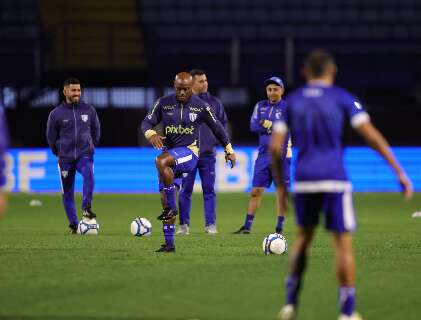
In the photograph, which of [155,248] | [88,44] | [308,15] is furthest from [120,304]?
[308,15]

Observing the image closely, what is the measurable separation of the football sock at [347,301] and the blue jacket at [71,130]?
8.07 metres

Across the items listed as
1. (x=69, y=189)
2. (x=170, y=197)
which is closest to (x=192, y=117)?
(x=170, y=197)

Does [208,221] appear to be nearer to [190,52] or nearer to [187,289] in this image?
[187,289]

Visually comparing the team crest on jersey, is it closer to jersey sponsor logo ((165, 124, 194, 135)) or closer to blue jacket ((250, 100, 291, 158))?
jersey sponsor logo ((165, 124, 194, 135))

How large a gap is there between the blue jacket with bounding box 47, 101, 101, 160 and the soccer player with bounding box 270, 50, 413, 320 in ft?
25.2

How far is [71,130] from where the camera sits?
14.3m

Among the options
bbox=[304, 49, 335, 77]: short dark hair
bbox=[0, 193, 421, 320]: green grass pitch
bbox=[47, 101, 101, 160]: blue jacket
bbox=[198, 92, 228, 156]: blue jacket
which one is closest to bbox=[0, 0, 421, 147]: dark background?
bbox=[0, 193, 421, 320]: green grass pitch

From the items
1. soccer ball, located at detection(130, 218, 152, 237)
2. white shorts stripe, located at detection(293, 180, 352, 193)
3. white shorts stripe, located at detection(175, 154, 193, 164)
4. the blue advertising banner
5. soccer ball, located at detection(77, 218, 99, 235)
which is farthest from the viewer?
the blue advertising banner

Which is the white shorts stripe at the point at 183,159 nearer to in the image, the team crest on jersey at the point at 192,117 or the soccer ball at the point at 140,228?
the team crest on jersey at the point at 192,117

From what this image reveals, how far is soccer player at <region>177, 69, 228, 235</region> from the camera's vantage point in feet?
46.5

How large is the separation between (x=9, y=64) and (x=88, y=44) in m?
2.80

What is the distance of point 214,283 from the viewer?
8.78m

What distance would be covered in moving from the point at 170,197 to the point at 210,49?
19.9 m

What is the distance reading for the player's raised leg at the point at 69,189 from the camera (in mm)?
14305
